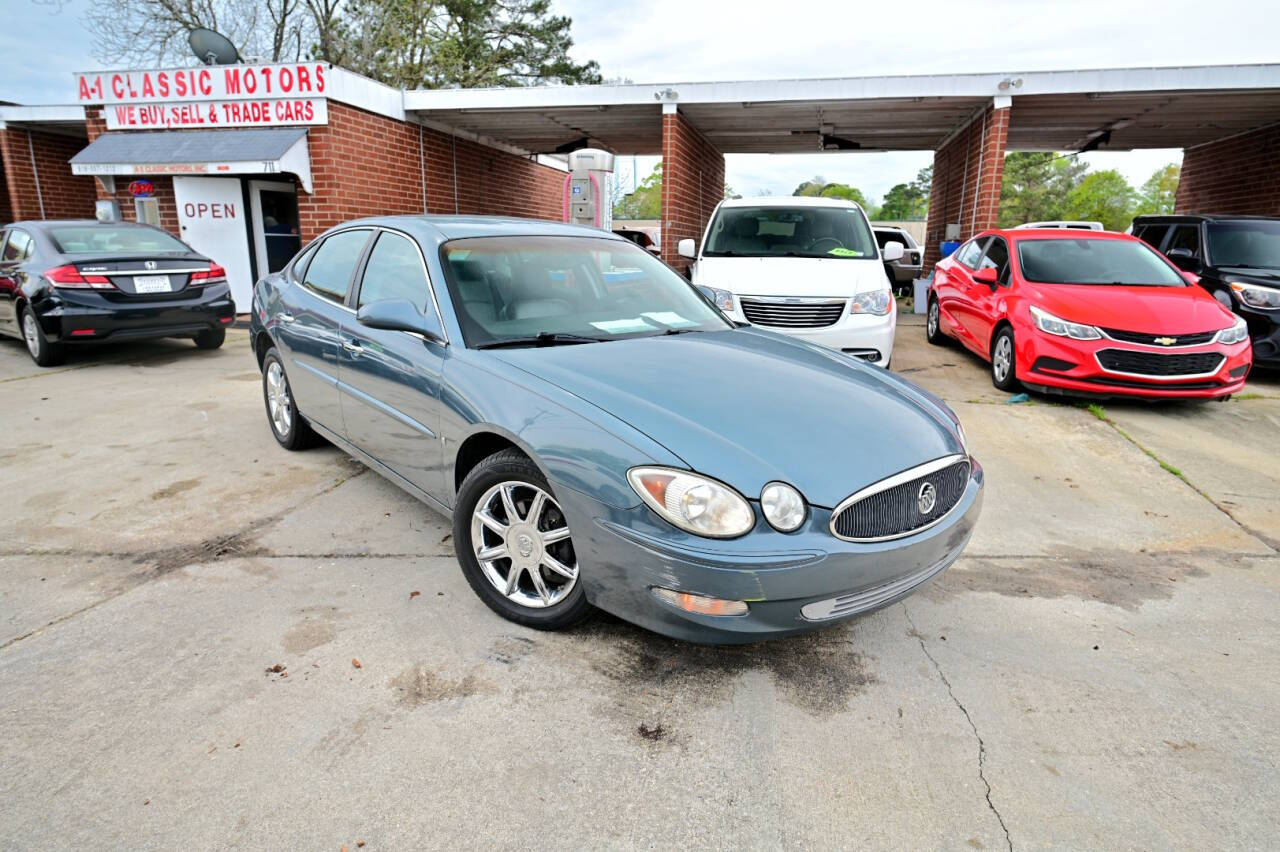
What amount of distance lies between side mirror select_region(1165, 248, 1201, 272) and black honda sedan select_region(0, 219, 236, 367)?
1075 cm

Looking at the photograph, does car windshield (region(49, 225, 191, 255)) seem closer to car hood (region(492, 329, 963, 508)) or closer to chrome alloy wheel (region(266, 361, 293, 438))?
chrome alloy wheel (region(266, 361, 293, 438))

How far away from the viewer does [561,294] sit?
353cm

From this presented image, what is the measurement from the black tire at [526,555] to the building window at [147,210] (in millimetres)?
13271

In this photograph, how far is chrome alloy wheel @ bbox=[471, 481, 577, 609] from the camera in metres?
2.75

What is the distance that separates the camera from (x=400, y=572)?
134 inches

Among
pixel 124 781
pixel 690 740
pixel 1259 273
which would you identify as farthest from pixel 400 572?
pixel 1259 273

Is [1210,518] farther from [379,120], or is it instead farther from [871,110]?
[379,120]

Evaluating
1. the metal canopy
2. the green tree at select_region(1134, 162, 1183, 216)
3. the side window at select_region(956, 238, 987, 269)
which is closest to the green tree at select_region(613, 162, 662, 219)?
the green tree at select_region(1134, 162, 1183, 216)

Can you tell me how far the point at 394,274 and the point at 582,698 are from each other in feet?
7.35

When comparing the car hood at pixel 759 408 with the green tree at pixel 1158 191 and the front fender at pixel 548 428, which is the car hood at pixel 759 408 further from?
the green tree at pixel 1158 191

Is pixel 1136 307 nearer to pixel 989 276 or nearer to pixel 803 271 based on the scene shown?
pixel 989 276

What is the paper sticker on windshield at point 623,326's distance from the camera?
135 inches

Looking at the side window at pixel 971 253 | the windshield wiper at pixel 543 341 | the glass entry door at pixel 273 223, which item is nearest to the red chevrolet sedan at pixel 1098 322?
the side window at pixel 971 253

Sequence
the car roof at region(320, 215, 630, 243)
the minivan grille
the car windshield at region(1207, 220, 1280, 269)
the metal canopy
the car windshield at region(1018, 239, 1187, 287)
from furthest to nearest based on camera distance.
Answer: the metal canopy
the car windshield at region(1207, 220, 1280, 269)
the car windshield at region(1018, 239, 1187, 287)
the minivan grille
the car roof at region(320, 215, 630, 243)
